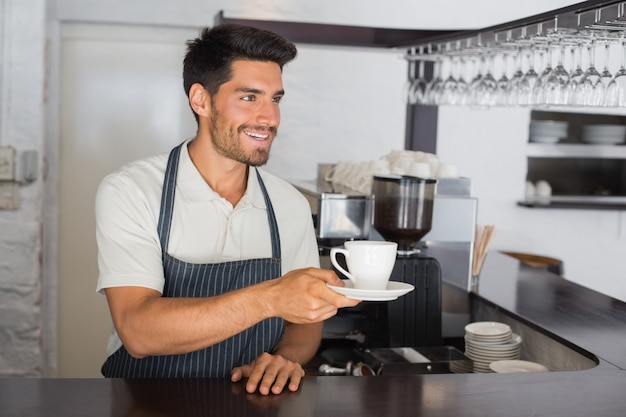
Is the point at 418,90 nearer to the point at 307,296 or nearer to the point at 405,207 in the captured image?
the point at 405,207

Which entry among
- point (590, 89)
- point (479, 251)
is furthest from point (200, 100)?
point (479, 251)

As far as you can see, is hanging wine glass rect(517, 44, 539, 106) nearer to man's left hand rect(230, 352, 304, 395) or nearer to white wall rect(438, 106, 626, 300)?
man's left hand rect(230, 352, 304, 395)

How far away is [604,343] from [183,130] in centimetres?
321

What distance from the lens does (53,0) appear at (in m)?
4.95

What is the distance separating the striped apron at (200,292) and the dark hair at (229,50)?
0.31 metres

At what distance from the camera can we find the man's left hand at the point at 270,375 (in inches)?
76.1

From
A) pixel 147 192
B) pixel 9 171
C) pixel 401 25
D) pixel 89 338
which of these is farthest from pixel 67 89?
pixel 147 192

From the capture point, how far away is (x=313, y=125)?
5.44 meters

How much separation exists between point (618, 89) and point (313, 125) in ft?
9.20

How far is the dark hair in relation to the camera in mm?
2320

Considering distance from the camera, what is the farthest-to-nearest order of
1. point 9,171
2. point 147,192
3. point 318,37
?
1. point 318,37
2. point 9,171
3. point 147,192

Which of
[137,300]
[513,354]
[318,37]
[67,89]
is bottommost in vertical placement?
[513,354]

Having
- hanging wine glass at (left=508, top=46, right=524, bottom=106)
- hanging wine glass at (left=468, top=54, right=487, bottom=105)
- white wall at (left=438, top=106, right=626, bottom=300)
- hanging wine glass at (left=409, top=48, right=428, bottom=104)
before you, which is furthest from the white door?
hanging wine glass at (left=508, top=46, right=524, bottom=106)

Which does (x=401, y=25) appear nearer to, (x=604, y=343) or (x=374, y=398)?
(x=604, y=343)
